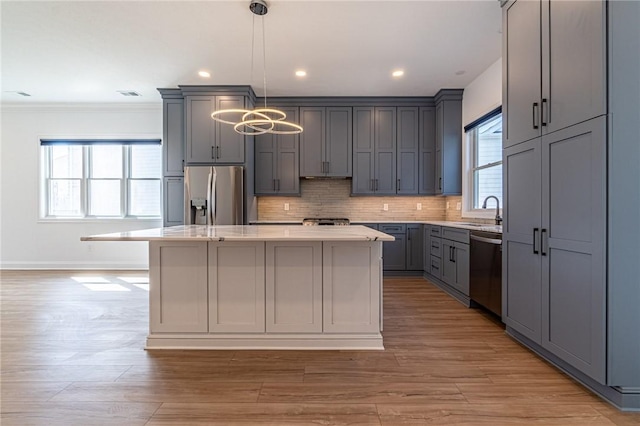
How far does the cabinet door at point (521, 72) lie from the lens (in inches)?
85.7

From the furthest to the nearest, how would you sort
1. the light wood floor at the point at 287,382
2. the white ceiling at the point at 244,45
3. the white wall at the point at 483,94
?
the white wall at the point at 483,94 < the white ceiling at the point at 244,45 < the light wood floor at the point at 287,382

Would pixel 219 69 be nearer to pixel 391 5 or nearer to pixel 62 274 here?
pixel 391 5

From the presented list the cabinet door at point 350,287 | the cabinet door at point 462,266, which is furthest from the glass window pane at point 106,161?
the cabinet door at point 462,266

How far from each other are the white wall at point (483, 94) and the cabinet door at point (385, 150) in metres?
1.07

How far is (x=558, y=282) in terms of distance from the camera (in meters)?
1.99

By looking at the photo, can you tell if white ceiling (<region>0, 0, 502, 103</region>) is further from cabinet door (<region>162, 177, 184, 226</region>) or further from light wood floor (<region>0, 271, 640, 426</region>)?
light wood floor (<region>0, 271, 640, 426</region>)

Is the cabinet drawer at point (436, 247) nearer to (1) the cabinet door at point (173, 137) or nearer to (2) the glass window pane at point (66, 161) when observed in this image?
(1) the cabinet door at point (173, 137)

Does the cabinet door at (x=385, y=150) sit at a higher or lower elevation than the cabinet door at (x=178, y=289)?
higher

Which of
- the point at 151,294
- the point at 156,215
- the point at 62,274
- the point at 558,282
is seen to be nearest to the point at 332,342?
the point at 151,294

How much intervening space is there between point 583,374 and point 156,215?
590 cm

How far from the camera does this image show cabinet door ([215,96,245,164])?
4.52m

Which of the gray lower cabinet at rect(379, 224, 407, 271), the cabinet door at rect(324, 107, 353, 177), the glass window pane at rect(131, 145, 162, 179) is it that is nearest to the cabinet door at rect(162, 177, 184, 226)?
the glass window pane at rect(131, 145, 162, 179)

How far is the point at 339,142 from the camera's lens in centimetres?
502

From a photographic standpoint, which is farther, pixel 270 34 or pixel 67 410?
pixel 270 34
